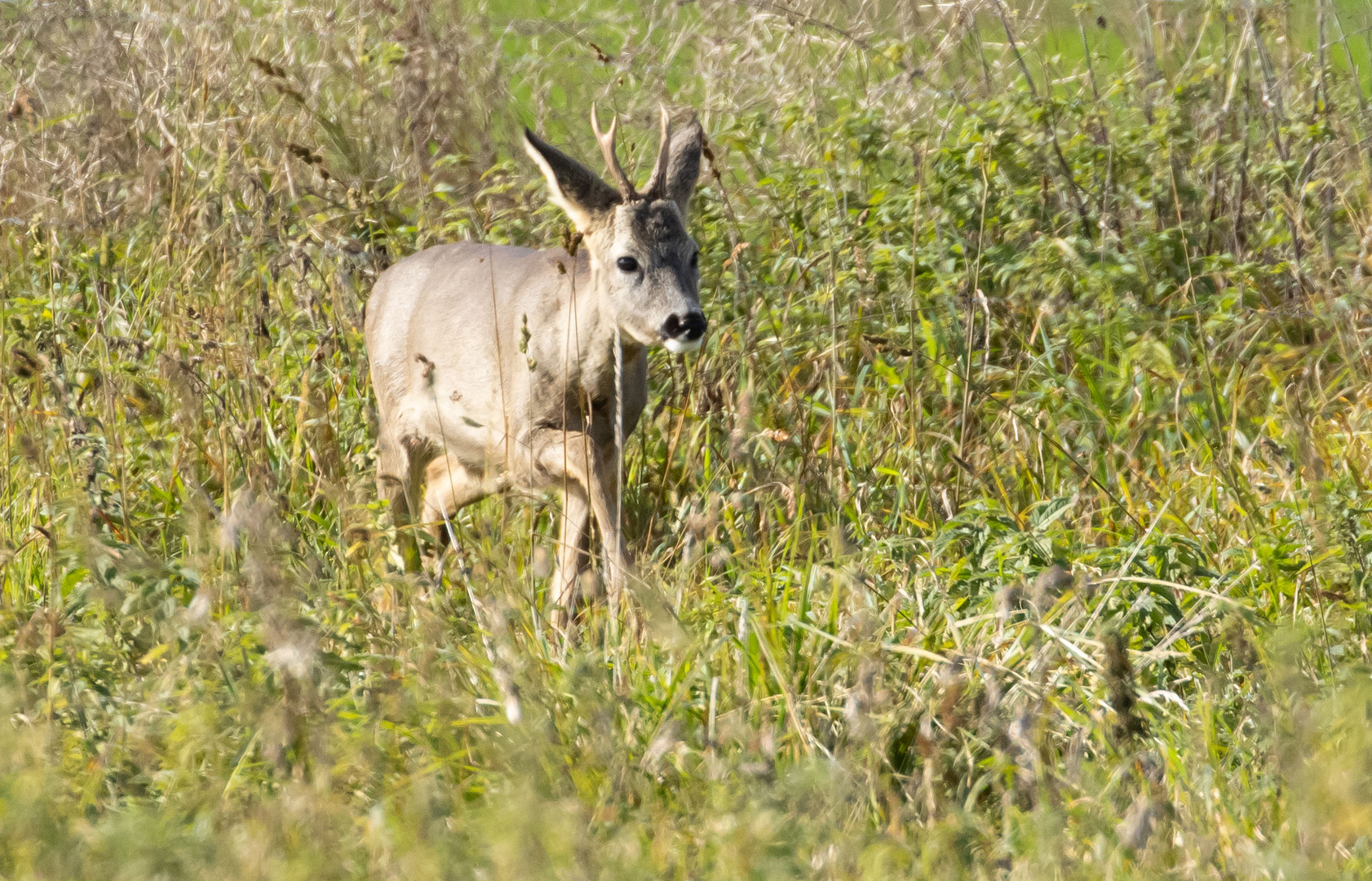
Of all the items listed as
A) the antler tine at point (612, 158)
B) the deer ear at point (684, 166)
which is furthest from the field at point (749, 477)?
the antler tine at point (612, 158)

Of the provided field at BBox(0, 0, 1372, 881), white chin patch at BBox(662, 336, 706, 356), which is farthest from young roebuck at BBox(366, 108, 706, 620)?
field at BBox(0, 0, 1372, 881)

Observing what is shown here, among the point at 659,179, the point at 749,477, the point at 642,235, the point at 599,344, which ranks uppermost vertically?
the point at 659,179

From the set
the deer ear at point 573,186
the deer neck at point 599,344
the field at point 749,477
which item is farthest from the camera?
the deer neck at point 599,344

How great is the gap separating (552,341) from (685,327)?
0.53 metres

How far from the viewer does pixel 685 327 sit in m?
4.38

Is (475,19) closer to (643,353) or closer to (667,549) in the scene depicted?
(643,353)

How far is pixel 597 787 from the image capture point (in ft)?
8.44

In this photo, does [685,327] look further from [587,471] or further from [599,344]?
[587,471]

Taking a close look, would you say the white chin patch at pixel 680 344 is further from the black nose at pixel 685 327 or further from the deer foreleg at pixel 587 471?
the deer foreleg at pixel 587 471

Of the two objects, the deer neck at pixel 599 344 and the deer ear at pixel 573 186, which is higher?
the deer ear at pixel 573 186

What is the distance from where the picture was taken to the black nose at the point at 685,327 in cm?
436

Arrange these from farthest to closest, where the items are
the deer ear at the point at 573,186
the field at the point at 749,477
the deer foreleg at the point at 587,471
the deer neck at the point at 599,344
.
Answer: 1. the deer neck at the point at 599,344
2. the deer ear at the point at 573,186
3. the deer foreleg at the point at 587,471
4. the field at the point at 749,477

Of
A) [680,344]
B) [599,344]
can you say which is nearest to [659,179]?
[599,344]

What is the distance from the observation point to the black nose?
172 inches
